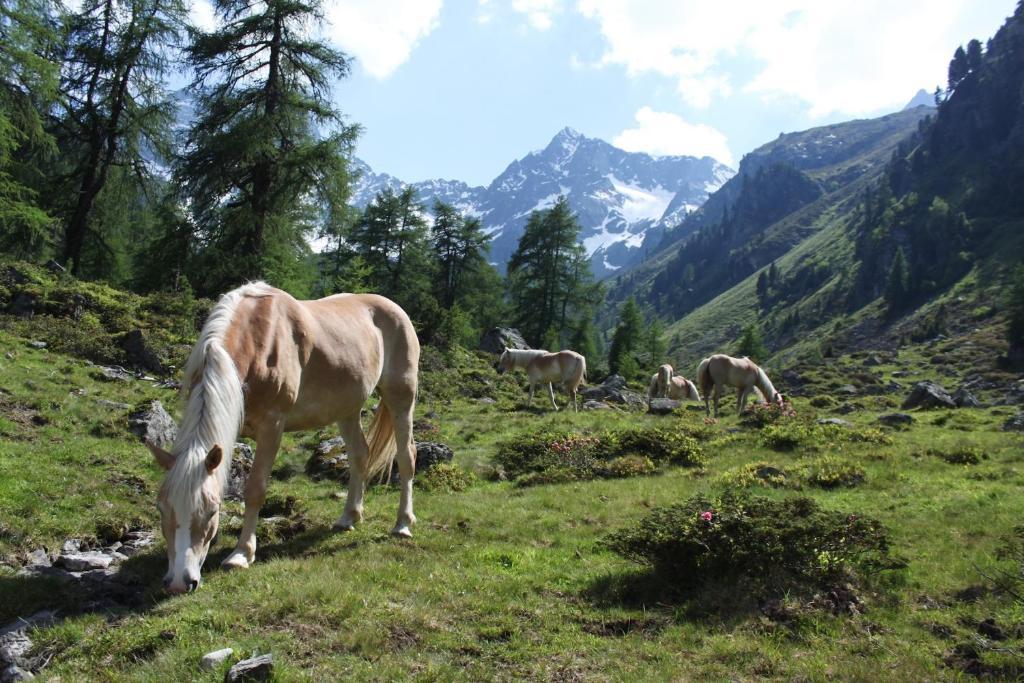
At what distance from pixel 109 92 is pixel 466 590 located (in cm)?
3008

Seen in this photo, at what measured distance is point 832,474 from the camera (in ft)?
39.0

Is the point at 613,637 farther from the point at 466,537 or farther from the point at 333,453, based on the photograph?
the point at 333,453

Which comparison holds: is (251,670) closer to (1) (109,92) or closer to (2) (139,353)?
(2) (139,353)

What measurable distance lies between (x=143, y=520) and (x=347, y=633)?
4.30 metres

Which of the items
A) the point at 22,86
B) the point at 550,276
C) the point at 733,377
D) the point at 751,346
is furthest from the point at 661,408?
the point at 751,346

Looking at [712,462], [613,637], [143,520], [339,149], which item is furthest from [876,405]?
[143,520]

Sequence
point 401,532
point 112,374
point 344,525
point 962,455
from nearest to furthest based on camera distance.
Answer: point 401,532
point 344,525
point 962,455
point 112,374

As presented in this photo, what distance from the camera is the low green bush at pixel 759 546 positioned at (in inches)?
252

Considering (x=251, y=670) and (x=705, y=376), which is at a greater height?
(x=705, y=376)

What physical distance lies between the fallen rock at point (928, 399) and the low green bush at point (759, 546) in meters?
22.6

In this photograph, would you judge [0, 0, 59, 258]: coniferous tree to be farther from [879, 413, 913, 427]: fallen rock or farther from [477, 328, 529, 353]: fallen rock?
[879, 413, 913, 427]: fallen rock

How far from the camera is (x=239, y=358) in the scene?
5.96 m

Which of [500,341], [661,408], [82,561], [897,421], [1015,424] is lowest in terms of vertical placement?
[1015,424]

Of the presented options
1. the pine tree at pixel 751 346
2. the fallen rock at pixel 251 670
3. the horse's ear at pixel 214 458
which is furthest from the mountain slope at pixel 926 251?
the fallen rock at pixel 251 670
